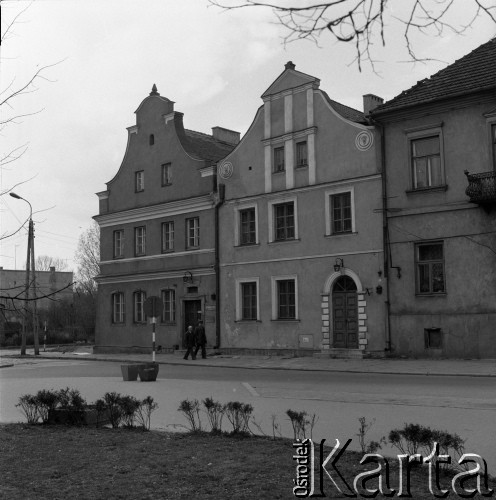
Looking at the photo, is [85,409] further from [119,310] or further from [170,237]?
[119,310]

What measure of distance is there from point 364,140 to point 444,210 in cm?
476

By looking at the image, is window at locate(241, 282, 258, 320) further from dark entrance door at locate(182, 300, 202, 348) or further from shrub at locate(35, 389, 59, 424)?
shrub at locate(35, 389, 59, 424)

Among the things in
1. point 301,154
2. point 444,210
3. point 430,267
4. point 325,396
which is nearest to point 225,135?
point 301,154

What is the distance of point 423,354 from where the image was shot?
27031mm

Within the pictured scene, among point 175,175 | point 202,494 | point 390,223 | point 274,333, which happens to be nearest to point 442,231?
point 390,223

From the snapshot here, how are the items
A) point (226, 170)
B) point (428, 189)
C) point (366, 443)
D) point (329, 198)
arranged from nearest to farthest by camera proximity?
point (366, 443)
point (428, 189)
point (329, 198)
point (226, 170)

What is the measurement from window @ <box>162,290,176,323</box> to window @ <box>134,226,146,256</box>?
3108mm

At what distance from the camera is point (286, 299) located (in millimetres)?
32094

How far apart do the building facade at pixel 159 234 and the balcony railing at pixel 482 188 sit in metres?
13.3

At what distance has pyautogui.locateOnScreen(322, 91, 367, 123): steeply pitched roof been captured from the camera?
31.0 m

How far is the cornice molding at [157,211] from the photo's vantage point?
35.8 m

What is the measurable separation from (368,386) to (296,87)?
17.6 m

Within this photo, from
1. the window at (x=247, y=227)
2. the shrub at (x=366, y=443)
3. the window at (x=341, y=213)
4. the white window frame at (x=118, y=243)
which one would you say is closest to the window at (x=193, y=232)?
the window at (x=247, y=227)

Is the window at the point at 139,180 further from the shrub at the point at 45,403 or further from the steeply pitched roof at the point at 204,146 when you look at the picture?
the shrub at the point at 45,403
